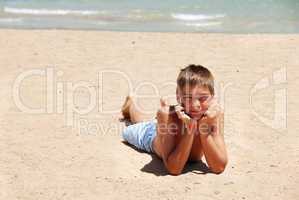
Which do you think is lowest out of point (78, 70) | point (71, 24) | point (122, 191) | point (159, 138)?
point (122, 191)

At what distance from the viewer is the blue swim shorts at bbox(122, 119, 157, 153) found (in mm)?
4359

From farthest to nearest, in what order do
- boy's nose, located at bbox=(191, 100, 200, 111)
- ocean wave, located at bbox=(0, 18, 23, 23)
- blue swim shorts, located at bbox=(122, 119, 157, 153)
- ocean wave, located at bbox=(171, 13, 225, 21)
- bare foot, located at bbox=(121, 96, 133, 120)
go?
ocean wave, located at bbox=(171, 13, 225, 21)
ocean wave, located at bbox=(0, 18, 23, 23)
bare foot, located at bbox=(121, 96, 133, 120)
blue swim shorts, located at bbox=(122, 119, 157, 153)
boy's nose, located at bbox=(191, 100, 200, 111)

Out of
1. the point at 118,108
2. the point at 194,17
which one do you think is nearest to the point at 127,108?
the point at 118,108

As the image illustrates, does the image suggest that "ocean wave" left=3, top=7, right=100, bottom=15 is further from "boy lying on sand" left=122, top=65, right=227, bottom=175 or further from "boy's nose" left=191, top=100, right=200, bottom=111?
"boy's nose" left=191, top=100, right=200, bottom=111

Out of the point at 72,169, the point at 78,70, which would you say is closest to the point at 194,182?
the point at 72,169

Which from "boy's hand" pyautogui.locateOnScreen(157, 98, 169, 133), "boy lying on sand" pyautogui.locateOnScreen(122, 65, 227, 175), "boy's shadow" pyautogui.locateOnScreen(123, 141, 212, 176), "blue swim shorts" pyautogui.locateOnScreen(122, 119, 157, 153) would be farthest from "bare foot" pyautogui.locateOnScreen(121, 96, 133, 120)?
"boy's hand" pyautogui.locateOnScreen(157, 98, 169, 133)

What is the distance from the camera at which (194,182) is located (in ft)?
12.8

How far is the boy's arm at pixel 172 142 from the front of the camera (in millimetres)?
3947

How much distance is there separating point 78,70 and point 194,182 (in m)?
2.59

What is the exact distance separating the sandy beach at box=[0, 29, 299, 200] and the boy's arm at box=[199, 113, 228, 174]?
0.29 feet

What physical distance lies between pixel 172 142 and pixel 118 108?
129cm

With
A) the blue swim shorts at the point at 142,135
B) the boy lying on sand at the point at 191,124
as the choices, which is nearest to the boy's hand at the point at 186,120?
the boy lying on sand at the point at 191,124

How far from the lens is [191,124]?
12.7ft

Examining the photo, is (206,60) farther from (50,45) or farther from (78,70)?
(50,45)
